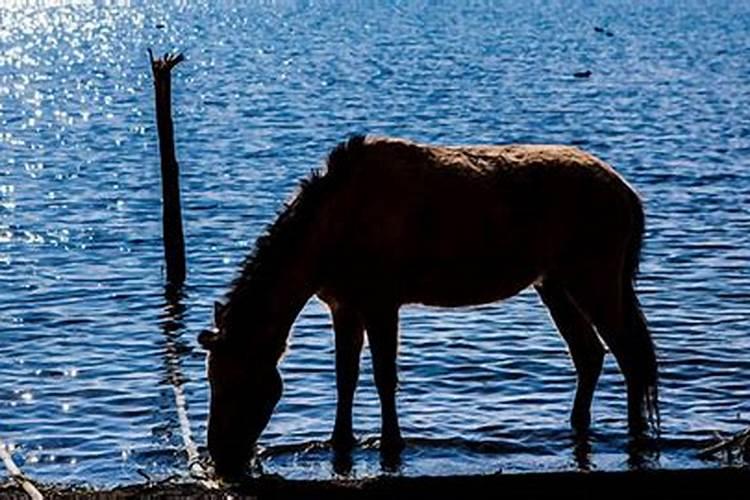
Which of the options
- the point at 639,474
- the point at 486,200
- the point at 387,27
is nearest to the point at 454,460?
the point at 486,200

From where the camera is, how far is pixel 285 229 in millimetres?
10609

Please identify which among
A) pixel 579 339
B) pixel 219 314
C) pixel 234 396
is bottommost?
pixel 579 339

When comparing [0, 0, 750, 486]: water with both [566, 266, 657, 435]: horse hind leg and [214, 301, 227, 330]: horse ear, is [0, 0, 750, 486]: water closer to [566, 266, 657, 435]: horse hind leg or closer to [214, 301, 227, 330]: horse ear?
[566, 266, 657, 435]: horse hind leg

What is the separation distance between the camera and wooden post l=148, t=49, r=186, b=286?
1962 cm

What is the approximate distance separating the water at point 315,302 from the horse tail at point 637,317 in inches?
20.3

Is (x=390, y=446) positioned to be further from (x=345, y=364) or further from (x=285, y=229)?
(x=285, y=229)

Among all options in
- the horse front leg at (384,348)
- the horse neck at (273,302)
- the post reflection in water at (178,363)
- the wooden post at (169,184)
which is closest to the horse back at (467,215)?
the horse front leg at (384,348)

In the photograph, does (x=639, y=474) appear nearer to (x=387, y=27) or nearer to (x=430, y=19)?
(x=387, y=27)

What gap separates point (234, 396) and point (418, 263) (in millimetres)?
1729

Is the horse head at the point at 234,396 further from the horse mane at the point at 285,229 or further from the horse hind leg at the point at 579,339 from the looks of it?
the horse hind leg at the point at 579,339

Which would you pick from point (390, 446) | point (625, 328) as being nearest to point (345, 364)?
point (390, 446)

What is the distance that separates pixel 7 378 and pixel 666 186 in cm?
1675

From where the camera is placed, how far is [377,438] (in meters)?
12.2

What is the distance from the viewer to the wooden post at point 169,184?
1962 centimetres
